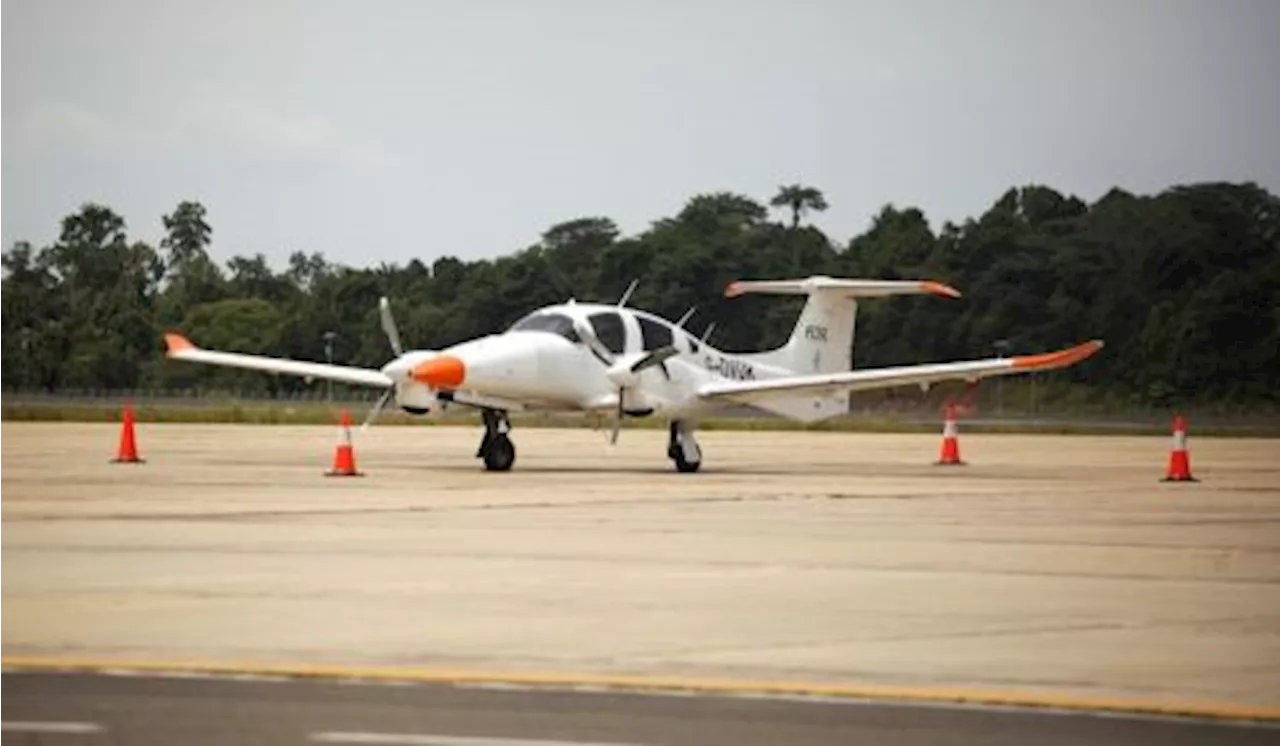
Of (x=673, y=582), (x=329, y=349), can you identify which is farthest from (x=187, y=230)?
(x=673, y=582)

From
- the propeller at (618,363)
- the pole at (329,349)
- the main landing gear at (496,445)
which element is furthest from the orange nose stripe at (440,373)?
the pole at (329,349)

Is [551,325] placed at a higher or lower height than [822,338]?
lower

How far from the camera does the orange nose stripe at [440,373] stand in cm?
3206

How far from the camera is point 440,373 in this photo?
32.1 m

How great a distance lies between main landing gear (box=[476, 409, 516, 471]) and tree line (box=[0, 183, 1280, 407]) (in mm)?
50181

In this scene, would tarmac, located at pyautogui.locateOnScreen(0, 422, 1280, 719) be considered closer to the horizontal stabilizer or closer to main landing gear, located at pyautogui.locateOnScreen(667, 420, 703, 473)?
main landing gear, located at pyautogui.locateOnScreen(667, 420, 703, 473)

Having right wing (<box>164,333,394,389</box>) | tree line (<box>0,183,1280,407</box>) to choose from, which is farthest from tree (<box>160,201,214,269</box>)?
right wing (<box>164,333,394,389</box>)

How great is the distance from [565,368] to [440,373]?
248 cm

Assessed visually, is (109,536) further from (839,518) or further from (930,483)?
(930,483)

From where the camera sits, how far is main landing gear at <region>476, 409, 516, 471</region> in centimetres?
3353

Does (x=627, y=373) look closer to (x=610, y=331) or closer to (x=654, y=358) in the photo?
(x=654, y=358)

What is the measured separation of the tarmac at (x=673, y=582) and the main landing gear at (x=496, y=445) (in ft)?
7.21

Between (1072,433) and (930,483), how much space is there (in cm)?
3306

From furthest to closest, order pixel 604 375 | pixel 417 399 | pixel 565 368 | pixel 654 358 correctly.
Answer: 1. pixel 604 375
2. pixel 654 358
3. pixel 565 368
4. pixel 417 399
